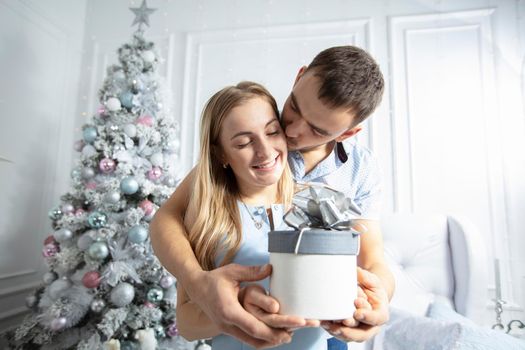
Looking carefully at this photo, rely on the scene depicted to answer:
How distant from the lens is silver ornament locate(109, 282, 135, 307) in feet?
5.62

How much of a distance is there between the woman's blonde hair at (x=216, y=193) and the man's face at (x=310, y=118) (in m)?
0.05

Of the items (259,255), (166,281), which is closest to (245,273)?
(259,255)

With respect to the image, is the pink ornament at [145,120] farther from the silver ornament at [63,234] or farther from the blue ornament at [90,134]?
the silver ornament at [63,234]

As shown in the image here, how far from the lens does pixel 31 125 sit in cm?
255

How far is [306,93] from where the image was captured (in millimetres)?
815

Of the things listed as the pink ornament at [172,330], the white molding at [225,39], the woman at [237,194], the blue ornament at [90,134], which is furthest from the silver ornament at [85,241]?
the woman at [237,194]

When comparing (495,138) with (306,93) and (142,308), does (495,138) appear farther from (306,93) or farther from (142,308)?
(142,308)

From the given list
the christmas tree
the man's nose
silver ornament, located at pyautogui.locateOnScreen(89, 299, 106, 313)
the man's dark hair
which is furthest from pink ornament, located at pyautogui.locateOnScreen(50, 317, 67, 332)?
the man's dark hair

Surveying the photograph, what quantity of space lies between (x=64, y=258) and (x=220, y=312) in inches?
62.2

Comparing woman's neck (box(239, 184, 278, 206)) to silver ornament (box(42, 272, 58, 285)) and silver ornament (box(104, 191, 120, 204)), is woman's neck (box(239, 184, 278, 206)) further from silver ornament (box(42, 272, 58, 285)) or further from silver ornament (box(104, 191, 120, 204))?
silver ornament (box(42, 272, 58, 285))

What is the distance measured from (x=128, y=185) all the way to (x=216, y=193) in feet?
3.68

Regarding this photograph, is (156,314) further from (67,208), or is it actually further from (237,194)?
(237,194)

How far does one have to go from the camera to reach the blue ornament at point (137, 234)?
1.72m

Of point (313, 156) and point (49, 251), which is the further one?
point (49, 251)
